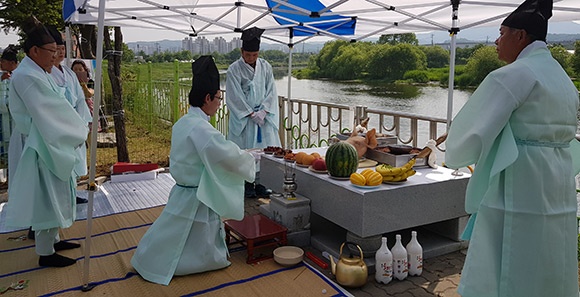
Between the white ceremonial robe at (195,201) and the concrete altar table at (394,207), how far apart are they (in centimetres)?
80

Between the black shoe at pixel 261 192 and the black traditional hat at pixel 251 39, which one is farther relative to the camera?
the black shoe at pixel 261 192

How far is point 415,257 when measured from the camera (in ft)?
11.8

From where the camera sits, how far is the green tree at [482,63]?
4908 mm

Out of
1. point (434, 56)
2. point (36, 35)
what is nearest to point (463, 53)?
point (434, 56)

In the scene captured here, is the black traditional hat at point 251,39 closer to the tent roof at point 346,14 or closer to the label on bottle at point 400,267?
the tent roof at point 346,14

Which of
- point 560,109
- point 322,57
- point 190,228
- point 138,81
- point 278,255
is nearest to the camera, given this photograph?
point 560,109

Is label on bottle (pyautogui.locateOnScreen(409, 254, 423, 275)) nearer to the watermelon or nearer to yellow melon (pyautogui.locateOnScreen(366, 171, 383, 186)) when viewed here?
yellow melon (pyautogui.locateOnScreen(366, 171, 383, 186))

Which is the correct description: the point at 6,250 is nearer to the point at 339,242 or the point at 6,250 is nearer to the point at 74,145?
the point at 74,145

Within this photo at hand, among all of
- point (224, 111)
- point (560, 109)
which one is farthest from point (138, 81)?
point (560, 109)

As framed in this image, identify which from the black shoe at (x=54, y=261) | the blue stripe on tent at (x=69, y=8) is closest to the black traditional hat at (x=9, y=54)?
the blue stripe on tent at (x=69, y=8)

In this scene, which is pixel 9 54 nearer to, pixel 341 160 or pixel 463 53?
pixel 341 160

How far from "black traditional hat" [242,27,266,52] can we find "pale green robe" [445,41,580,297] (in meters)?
3.47

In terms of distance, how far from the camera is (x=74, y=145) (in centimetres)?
371

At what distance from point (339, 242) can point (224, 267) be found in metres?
1.11
